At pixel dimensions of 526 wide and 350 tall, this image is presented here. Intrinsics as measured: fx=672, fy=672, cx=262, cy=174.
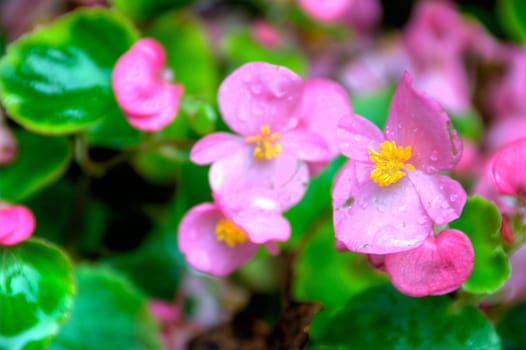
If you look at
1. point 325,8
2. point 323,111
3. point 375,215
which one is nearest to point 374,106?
point 325,8

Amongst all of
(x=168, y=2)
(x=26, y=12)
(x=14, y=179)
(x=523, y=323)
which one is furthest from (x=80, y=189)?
(x=523, y=323)

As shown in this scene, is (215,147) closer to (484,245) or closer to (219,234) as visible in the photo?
(219,234)

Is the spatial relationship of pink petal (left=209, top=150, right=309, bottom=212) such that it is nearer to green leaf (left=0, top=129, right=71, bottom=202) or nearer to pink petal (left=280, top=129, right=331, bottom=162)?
pink petal (left=280, top=129, right=331, bottom=162)

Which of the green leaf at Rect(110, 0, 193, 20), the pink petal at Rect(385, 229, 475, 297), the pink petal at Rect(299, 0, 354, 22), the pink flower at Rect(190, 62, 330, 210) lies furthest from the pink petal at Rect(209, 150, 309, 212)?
the pink petal at Rect(299, 0, 354, 22)

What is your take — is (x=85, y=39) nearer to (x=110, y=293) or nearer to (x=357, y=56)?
(x=110, y=293)

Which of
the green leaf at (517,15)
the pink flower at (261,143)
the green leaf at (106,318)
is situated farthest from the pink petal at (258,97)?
the green leaf at (517,15)
